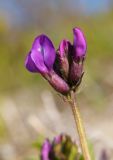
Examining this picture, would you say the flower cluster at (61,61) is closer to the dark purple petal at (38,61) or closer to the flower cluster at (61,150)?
the dark purple petal at (38,61)

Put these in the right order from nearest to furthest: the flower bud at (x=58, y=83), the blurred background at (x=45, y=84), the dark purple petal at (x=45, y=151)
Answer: the flower bud at (x=58, y=83) < the dark purple petal at (x=45, y=151) < the blurred background at (x=45, y=84)

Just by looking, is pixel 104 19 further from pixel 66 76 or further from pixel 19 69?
pixel 66 76

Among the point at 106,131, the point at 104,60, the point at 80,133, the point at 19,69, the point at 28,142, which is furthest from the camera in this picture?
the point at 19,69

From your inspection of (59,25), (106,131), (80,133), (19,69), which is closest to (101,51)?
(19,69)

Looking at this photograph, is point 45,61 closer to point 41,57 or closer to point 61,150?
point 41,57

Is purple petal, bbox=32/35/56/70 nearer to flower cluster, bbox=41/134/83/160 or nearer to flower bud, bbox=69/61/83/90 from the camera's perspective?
flower bud, bbox=69/61/83/90

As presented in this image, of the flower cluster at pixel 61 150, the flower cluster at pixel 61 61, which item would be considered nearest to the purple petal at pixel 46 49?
the flower cluster at pixel 61 61

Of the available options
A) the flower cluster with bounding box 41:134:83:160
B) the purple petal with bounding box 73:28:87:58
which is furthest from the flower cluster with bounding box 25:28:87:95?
the flower cluster with bounding box 41:134:83:160
